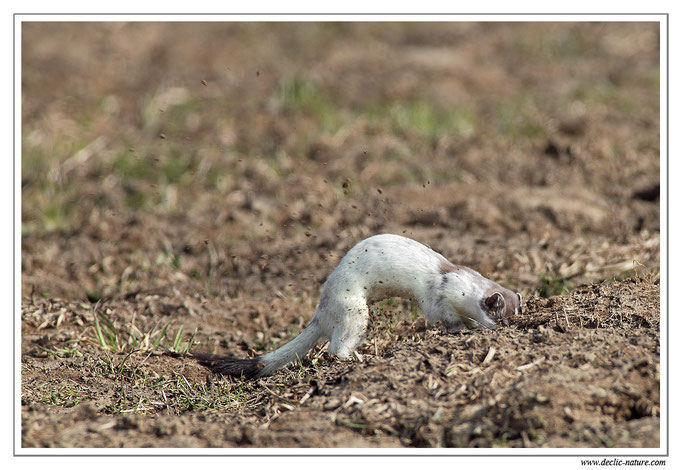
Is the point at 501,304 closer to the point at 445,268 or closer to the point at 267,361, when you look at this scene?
the point at 445,268

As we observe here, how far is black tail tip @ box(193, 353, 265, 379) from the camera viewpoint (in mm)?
4699

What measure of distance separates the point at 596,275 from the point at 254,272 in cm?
276

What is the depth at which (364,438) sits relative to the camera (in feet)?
11.8

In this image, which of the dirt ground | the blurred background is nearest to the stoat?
the dirt ground

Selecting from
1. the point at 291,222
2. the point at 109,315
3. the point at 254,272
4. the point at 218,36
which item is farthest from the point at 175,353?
the point at 218,36

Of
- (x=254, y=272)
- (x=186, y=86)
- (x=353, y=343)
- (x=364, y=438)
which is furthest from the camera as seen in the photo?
(x=186, y=86)

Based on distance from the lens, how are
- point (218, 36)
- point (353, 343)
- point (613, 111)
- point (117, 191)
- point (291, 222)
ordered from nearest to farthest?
point (353, 343), point (291, 222), point (117, 191), point (613, 111), point (218, 36)

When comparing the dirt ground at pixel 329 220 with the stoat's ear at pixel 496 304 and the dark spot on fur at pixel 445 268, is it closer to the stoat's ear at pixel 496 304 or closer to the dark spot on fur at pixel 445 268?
the stoat's ear at pixel 496 304

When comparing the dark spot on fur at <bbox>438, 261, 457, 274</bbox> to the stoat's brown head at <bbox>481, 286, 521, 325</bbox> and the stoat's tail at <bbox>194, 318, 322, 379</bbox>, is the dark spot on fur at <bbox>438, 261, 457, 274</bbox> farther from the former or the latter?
the stoat's tail at <bbox>194, 318, 322, 379</bbox>

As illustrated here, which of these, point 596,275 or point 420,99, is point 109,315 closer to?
point 596,275

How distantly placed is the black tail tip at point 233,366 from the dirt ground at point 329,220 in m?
0.08

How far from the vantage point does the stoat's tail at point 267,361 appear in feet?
15.4

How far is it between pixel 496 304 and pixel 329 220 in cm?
305

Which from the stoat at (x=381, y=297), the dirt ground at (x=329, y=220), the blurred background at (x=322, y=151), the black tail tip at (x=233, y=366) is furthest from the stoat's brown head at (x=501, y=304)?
the black tail tip at (x=233, y=366)
